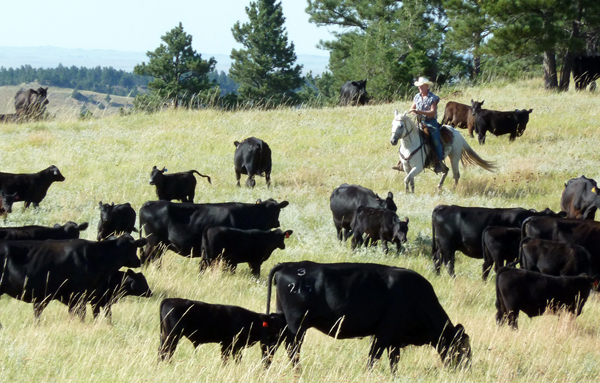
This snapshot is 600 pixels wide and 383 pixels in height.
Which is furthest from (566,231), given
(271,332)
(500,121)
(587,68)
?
(587,68)

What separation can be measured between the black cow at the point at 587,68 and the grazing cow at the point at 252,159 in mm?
19413

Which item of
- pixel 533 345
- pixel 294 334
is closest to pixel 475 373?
pixel 533 345

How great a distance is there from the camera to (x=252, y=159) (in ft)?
52.7

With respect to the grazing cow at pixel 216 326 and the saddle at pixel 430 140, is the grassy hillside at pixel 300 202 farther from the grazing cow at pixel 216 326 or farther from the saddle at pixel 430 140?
the saddle at pixel 430 140

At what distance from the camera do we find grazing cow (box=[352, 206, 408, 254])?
1082cm

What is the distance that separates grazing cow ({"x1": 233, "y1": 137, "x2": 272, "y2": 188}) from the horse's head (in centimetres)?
307

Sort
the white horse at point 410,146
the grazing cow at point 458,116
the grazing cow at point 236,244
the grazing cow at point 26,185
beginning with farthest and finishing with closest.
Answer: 1. the grazing cow at point 458,116
2. the white horse at point 410,146
3. the grazing cow at point 26,185
4. the grazing cow at point 236,244

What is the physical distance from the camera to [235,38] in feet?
187

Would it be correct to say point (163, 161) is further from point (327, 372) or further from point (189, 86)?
point (189, 86)

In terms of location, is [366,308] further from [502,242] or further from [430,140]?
[430,140]

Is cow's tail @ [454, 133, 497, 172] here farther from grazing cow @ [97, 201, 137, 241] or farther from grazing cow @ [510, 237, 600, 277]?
grazing cow @ [97, 201, 137, 241]

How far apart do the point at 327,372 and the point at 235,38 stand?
53187 millimetres

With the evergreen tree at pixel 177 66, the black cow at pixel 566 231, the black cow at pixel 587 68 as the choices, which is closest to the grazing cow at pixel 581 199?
the black cow at pixel 566 231

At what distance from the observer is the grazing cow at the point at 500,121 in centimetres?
2088
